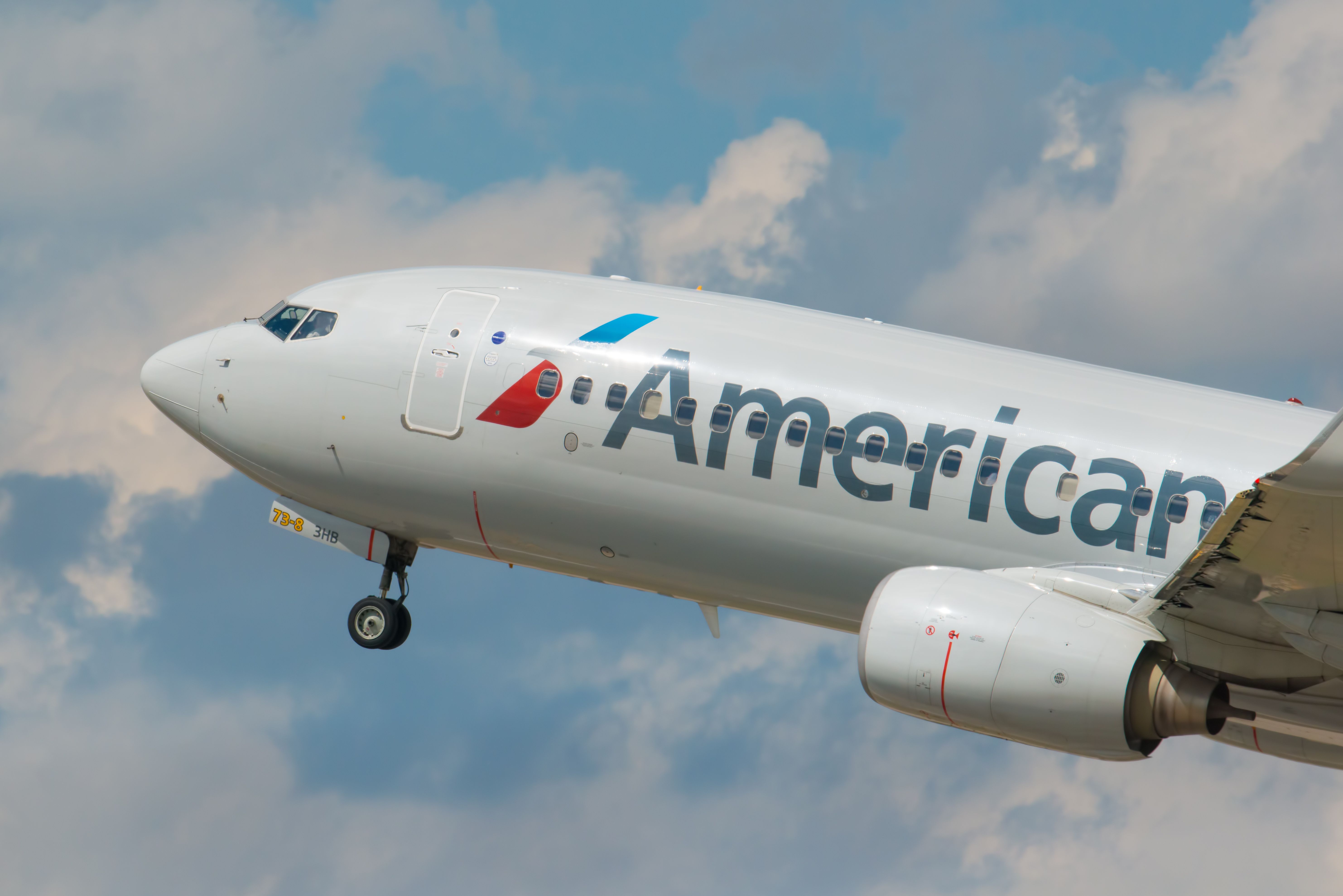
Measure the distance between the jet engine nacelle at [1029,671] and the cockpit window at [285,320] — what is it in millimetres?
10154

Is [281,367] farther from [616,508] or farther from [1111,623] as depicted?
[1111,623]

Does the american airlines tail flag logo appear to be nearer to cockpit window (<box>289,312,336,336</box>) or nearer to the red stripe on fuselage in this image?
the red stripe on fuselage

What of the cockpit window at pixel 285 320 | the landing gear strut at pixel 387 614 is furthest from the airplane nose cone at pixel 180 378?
the landing gear strut at pixel 387 614

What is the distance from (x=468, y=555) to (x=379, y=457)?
2.39m

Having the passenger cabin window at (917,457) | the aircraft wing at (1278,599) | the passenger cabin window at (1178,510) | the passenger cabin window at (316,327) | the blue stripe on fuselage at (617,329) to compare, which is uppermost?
the blue stripe on fuselage at (617,329)

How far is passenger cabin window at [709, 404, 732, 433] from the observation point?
20.1 m

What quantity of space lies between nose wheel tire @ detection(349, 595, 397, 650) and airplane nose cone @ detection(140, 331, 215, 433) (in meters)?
3.78

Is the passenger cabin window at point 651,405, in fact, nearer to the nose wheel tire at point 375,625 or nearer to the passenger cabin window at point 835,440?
the passenger cabin window at point 835,440

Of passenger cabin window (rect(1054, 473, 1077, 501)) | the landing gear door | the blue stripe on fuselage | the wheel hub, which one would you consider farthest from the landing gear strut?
passenger cabin window (rect(1054, 473, 1077, 501))

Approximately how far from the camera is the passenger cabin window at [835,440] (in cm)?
1966

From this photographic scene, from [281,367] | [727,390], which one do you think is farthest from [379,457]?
[727,390]

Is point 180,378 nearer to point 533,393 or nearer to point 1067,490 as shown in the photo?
point 533,393

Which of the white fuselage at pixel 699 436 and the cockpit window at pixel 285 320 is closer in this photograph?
the white fuselage at pixel 699 436

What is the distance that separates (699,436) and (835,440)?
185cm
